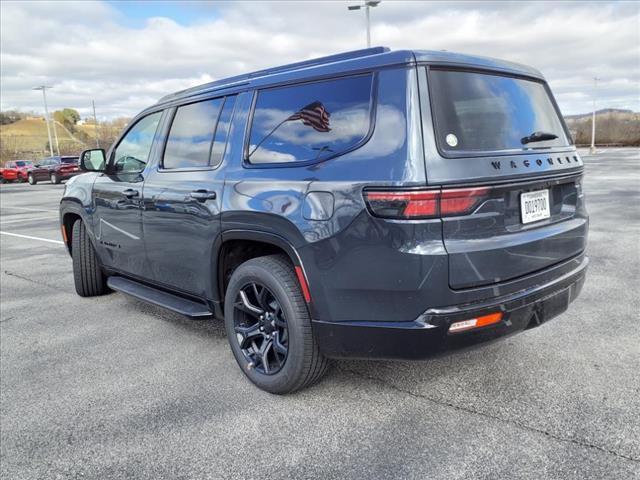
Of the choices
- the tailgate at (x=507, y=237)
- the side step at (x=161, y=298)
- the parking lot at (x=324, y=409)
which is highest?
the tailgate at (x=507, y=237)

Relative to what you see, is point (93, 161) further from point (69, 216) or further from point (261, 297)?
point (261, 297)

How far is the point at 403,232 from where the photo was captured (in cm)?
231

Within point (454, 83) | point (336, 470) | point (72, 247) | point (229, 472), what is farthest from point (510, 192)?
point (72, 247)

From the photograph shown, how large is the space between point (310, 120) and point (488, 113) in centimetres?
93

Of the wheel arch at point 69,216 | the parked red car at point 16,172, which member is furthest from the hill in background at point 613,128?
the wheel arch at point 69,216

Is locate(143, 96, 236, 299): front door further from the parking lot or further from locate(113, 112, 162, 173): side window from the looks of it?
the parking lot

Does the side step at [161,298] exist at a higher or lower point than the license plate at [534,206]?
lower

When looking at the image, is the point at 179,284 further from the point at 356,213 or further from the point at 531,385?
the point at 531,385

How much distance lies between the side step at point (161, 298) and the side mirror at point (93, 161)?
100 cm

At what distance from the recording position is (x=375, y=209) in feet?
7.79

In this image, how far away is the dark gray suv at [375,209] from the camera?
92.6 inches

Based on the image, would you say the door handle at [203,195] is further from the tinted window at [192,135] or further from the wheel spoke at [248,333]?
the wheel spoke at [248,333]

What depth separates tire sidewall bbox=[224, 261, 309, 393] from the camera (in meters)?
2.77

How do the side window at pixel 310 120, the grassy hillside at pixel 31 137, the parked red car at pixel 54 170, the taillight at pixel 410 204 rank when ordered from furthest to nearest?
the grassy hillside at pixel 31 137 → the parked red car at pixel 54 170 → the side window at pixel 310 120 → the taillight at pixel 410 204
